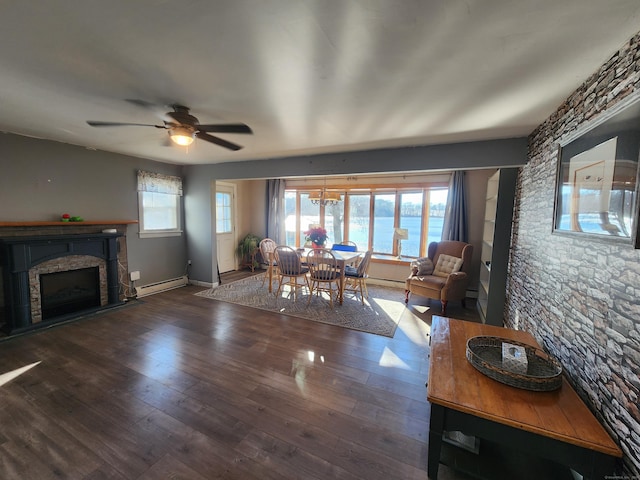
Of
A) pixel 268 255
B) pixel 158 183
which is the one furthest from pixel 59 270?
pixel 268 255

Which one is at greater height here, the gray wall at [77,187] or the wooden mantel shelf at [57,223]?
the gray wall at [77,187]

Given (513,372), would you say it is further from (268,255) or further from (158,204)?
(158,204)

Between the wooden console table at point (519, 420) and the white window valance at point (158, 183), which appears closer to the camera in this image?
the wooden console table at point (519, 420)

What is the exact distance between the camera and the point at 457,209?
15.6 ft

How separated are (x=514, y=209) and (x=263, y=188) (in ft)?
17.4

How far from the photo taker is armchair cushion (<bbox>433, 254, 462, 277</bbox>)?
416 centimetres

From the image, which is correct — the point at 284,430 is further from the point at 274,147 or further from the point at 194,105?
the point at 274,147

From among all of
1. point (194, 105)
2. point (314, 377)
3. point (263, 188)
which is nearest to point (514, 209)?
point (314, 377)

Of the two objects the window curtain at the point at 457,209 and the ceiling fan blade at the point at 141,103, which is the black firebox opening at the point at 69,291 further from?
the window curtain at the point at 457,209

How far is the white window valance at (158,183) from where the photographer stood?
4363 millimetres

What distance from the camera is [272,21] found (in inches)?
47.2

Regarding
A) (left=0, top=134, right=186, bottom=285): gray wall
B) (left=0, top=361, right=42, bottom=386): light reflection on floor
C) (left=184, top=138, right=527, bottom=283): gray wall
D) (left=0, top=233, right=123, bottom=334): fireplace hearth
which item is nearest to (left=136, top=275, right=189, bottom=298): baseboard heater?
(left=0, top=134, right=186, bottom=285): gray wall

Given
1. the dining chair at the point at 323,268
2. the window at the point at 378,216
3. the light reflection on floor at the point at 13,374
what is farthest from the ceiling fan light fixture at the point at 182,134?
the window at the point at 378,216

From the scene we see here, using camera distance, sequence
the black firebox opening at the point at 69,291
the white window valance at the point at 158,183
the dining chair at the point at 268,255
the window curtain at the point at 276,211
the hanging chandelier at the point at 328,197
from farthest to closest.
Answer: the window curtain at the point at 276,211 → the hanging chandelier at the point at 328,197 → the dining chair at the point at 268,255 → the white window valance at the point at 158,183 → the black firebox opening at the point at 69,291
